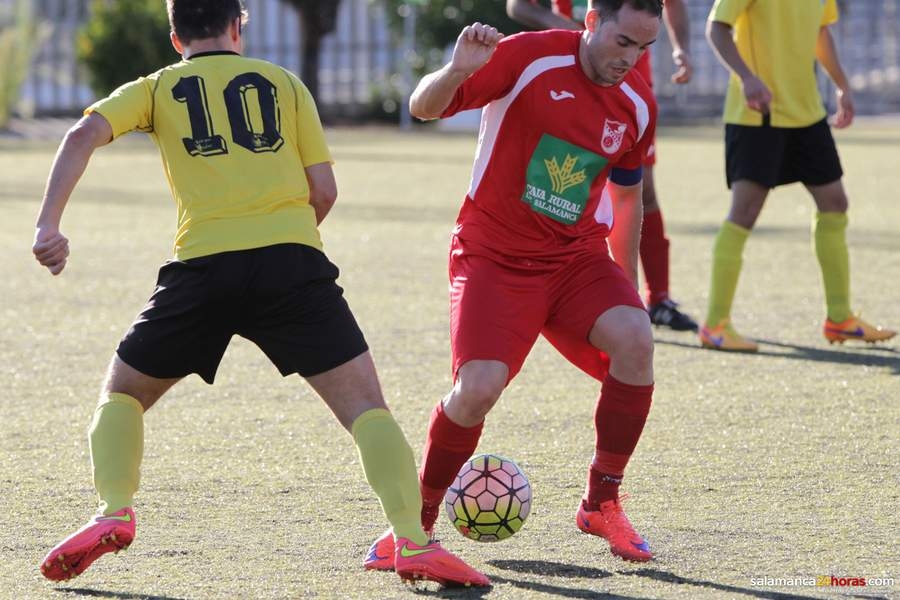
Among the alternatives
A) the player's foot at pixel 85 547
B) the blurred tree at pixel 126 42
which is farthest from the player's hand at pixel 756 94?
the blurred tree at pixel 126 42

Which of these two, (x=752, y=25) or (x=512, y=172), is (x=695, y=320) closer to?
(x=752, y=25)

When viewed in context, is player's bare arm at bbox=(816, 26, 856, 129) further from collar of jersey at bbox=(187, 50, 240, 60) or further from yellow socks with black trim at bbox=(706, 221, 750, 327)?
collar of jersey at bbox=(187, 50, 240, 60)

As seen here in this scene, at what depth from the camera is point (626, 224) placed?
480 centimetres

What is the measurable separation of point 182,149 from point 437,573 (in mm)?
1220

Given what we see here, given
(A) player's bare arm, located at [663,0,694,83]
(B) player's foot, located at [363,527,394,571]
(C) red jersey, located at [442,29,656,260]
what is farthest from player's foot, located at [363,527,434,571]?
(A) player's bare arm, located at [663,0,694,83]

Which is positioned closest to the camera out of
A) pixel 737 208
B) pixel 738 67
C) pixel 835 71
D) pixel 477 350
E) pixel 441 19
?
pixel 477 350

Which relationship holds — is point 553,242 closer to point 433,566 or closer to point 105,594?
point 433,566

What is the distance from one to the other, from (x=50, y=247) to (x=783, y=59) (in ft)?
14.5

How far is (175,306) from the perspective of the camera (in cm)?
403

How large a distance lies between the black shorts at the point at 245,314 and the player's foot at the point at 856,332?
3961mm

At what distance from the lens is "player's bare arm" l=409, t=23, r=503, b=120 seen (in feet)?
13.5

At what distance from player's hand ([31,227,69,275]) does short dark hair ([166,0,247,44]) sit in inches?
24.8

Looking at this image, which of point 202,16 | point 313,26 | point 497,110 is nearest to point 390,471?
point 497,110

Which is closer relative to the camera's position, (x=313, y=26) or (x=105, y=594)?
(x=105, y=594)
